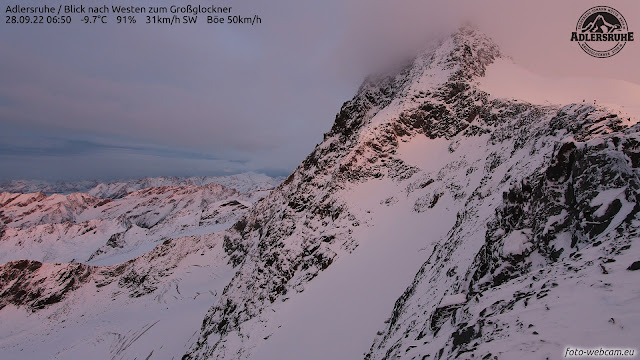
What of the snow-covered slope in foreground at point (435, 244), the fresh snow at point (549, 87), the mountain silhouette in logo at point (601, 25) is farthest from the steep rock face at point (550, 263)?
the fresh snow at point (549, 87)

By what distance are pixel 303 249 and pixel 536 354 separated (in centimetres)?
3061

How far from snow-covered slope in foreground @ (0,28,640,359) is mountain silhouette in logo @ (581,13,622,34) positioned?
7.79m

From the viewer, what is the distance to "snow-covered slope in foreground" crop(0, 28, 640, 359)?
24.8 feet

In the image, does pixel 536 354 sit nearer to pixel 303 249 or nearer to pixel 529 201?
pixel 529 201

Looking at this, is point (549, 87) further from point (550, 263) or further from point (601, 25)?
point (550, 263)

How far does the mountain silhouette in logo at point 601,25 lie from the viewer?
2706 centimetres

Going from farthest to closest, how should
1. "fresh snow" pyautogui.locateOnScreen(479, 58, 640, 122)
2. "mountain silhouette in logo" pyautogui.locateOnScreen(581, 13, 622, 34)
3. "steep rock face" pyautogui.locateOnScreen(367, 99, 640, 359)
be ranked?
"fresh snow" pyautogui.locateOnScreen(479, 58, 640, 122)
"mountain silhouette in logo" pyautogui.locateOnScreen(581, 13, 622, 34)
"steep rock face" pyautogui.locateOnScreen(367, 99, 640, 359)

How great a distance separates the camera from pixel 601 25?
27.8 metres

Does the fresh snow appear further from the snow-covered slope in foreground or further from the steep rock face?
the steep rock face

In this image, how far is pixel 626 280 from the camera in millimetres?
6461

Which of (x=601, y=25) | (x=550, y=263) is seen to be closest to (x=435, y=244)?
(x=550, y=263)

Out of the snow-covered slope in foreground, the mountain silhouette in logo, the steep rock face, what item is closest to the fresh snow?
the snow-covered slope in foreground

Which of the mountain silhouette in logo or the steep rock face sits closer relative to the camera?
the steep rock face

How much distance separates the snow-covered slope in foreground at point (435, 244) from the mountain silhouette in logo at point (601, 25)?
7795 mm
